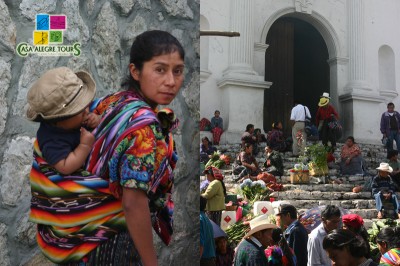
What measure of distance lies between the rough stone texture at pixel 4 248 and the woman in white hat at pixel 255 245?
244 centimetres

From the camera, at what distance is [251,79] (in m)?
16.6

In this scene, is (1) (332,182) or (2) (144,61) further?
(1) (332,182)

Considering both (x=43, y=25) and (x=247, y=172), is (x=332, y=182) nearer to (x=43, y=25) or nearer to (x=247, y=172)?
(x=247, y=172)

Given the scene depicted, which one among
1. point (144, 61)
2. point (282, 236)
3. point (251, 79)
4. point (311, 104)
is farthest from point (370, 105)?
point (144, 61)

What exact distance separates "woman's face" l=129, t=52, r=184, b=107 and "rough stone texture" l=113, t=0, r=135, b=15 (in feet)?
3.51

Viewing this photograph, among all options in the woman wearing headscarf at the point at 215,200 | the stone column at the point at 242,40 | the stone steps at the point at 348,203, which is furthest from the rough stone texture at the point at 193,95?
the stone column at the point at 242,40

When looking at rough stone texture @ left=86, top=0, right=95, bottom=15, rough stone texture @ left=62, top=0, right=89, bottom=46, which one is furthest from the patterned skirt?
rough stone texture @ left=86, top=0, right=95, bottom=15

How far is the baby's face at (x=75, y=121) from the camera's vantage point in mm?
1810

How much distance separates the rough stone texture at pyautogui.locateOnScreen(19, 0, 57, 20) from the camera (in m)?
2.71

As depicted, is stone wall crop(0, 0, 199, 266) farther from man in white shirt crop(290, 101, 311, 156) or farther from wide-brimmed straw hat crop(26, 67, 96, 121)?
man in white shirt crop(290, 101, 311, 156)

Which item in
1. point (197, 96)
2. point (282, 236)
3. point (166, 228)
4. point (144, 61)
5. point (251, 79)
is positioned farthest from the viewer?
point (251, 79)

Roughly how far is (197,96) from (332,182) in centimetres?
945

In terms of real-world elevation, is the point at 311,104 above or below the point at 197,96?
above

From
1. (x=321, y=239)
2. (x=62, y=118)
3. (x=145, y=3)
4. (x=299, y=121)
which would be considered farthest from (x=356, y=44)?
(x=62, y=118)
